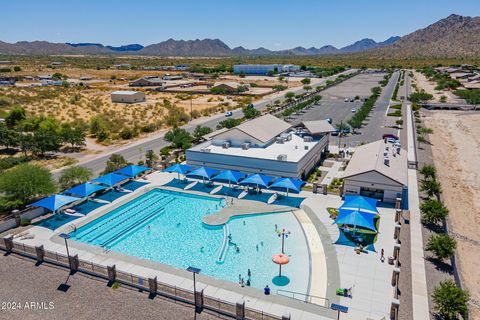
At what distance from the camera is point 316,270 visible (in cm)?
2664

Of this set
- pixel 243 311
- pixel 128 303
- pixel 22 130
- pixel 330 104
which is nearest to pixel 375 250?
pixel 243 311

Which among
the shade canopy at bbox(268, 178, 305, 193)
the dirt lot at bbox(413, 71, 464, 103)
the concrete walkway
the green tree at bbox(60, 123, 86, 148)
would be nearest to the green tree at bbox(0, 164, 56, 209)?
the green tree at bbox(60, 123, 86, 148)

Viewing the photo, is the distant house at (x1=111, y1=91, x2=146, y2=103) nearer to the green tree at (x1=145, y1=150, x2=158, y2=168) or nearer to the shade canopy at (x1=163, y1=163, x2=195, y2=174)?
the green tree at (x1=145, y1=150, x2=158, y2=168)

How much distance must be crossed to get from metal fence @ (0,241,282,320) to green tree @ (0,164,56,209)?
666 centimetres

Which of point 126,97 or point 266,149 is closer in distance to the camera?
point 266,149

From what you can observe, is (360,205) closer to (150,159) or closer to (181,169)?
(181,169)

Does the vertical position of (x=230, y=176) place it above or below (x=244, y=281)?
above

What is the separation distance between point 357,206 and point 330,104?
8043cm

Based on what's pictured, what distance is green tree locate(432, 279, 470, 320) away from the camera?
68.4 feet

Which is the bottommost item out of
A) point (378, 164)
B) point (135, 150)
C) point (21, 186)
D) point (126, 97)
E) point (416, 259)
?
point (135, 150)

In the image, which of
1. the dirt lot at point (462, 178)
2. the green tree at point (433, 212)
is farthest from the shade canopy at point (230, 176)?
the dirt lot at point (462, 178)

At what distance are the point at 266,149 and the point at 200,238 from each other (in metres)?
18.7

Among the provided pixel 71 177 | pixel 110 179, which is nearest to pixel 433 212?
pixel 110 179

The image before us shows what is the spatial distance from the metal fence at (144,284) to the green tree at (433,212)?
19764mm
